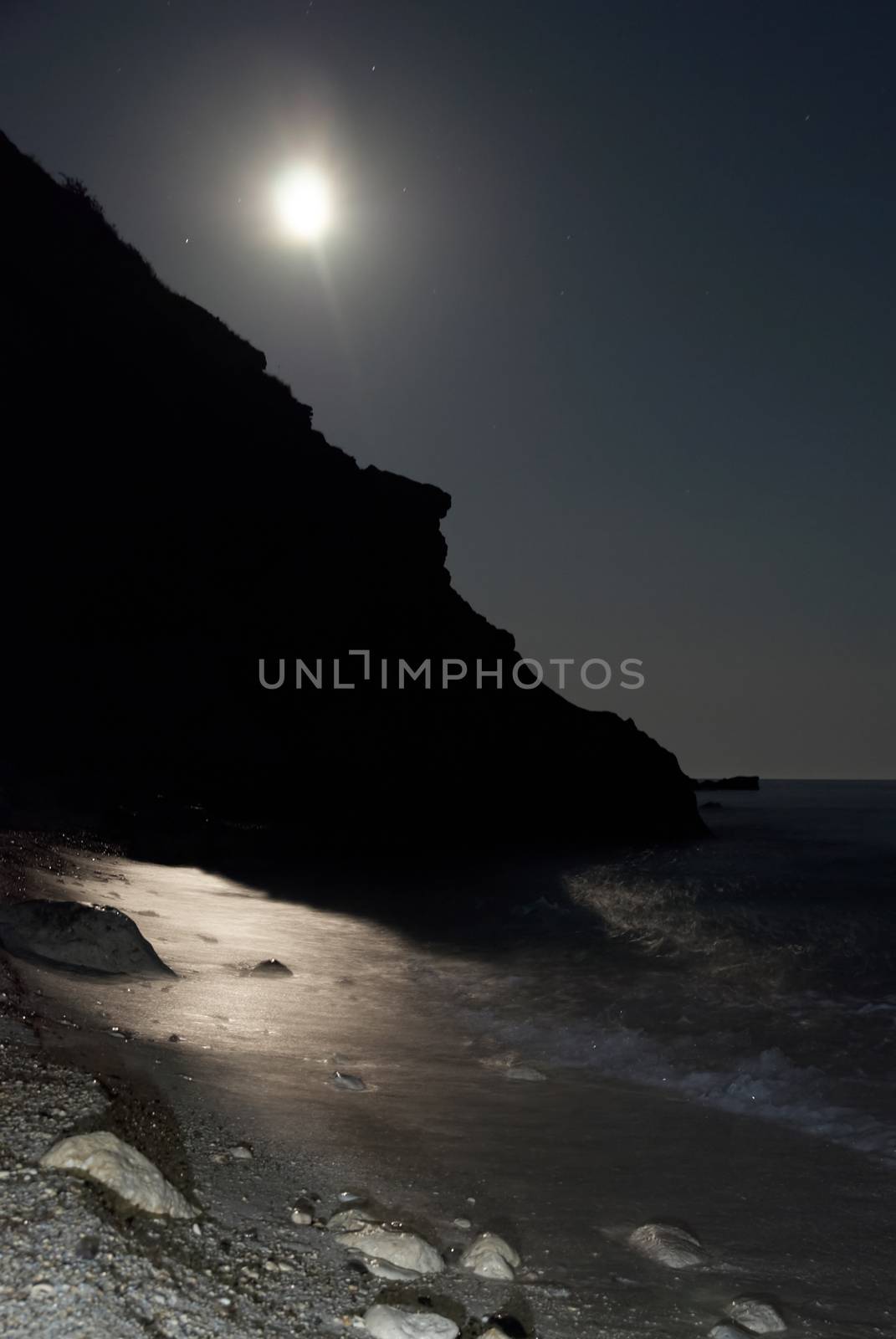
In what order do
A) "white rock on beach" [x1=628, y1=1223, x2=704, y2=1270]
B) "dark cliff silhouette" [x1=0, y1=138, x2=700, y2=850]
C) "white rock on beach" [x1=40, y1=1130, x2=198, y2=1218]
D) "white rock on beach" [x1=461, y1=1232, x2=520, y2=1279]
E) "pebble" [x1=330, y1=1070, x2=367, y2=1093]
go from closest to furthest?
"white rock on beach" [x1=40, y1=1130, x2=198, y2=1218], "white rock on beach" [x1=461, y1=1232, x2=520, y2=1279], "white rock on beach" [x1=628, y1=1223, x2=704, y2=1270], "pebble" [x1=330, y1=1070, x2=367, y2=1093], "dark cliff silhouette" [x1=0, y1=138, x2=700, y2=850]

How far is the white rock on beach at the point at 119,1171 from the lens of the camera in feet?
6.84

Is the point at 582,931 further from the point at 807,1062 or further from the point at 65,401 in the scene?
the point at 65,401

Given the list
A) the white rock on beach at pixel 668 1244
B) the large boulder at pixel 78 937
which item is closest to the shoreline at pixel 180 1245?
the white rock on beach at pixel 668 1244

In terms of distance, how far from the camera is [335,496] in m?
29.0

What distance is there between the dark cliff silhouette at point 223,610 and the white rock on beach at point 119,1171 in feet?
58.2

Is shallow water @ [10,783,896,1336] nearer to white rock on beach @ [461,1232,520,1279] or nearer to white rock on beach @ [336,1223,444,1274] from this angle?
white rock on beach @ [461,1232,520,1279]

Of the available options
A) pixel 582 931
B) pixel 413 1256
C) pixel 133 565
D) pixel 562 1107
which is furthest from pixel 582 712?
pixel 413 1256

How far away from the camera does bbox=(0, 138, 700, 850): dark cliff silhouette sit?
22250mm

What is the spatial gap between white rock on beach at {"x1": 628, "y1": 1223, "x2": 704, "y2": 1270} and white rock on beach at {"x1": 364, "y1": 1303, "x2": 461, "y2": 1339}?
923mm

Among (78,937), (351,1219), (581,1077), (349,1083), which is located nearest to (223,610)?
(78,937)

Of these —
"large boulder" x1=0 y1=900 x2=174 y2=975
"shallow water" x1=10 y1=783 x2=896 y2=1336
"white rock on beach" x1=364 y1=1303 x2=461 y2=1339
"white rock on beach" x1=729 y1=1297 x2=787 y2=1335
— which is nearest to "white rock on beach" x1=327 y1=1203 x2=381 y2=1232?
"shallow water" x1=10 y1=783 x2=896 y2=1336

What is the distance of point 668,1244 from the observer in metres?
2.58

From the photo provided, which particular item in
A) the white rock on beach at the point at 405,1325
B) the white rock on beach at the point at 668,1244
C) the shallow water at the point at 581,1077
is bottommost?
the shallow water at the point at 581,1077

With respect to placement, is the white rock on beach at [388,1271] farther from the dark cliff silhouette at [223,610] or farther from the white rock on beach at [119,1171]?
the dark cliff silhouette at [223,610]
